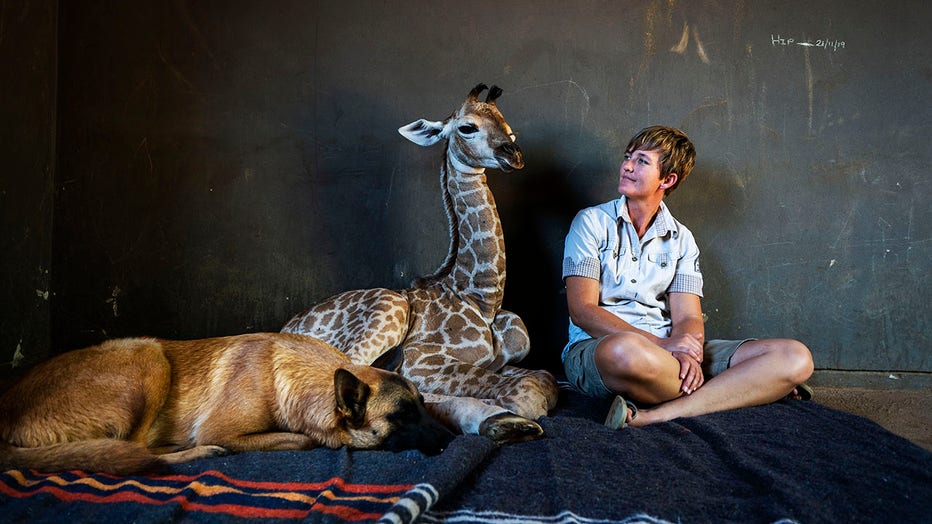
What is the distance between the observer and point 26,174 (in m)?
4.32

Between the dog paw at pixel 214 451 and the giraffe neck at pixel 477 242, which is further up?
the giraffe neck at pixel 477 242

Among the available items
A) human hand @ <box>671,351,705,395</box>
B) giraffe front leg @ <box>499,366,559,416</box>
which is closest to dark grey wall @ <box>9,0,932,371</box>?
giraffe front leg @ <box>499,366,559,416</box>

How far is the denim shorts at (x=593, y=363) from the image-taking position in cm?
362

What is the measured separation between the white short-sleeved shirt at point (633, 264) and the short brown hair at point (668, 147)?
0.95 feet

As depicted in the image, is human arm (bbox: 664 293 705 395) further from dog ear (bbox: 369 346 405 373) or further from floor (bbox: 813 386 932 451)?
dog ear (bbox: 369 346 405 373)

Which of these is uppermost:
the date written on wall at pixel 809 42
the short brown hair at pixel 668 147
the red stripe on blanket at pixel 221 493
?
the date written on wall at pixel 809 42

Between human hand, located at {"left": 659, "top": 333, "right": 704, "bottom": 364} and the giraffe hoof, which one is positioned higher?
human hand, located at {"left": 659, "top": 333, "right": 704, "bottom": 364}

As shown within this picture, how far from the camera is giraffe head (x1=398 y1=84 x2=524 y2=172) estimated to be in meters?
4.11

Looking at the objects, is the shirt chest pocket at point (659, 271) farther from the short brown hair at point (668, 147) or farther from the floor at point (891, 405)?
the floor at point (891, 405)

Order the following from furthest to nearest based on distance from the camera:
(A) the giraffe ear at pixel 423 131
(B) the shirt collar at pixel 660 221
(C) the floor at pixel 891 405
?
(A) the giraffe ear at pixel 423 131 → (B) the shirt collar at pixel 660 221 → (C) the floor at pixel 891 405

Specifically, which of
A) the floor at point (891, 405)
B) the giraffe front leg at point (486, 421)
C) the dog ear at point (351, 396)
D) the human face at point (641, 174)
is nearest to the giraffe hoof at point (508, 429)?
the giraffe front leg at point (486, 421)

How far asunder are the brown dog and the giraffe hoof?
0.73ft

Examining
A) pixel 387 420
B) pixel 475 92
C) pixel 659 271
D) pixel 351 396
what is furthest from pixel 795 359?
pixel 475 92

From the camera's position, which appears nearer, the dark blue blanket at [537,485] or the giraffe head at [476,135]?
the dark blue blanket at [537,485]
